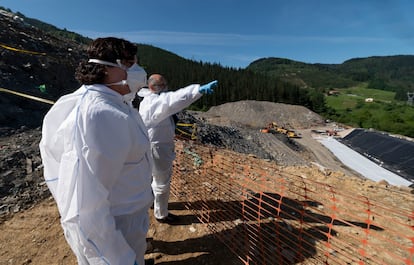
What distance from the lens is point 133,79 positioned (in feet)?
5.93

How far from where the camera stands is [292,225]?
4238mm

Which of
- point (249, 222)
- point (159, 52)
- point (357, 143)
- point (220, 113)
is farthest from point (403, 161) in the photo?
point (159, 52)

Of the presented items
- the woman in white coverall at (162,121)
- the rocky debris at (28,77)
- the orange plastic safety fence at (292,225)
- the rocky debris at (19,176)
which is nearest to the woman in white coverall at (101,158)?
the woman in white coverall at (162,121)

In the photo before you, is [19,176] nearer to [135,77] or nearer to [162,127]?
[162,127]

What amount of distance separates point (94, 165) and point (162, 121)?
216 cm

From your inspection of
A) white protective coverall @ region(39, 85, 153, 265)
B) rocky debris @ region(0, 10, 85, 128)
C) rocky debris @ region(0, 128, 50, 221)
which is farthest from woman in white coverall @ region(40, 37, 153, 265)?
rocky debris @ region(0, 10, 85, 128)

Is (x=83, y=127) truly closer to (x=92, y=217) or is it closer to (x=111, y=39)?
(x=92, y=217)

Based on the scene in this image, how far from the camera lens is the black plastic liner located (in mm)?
12977

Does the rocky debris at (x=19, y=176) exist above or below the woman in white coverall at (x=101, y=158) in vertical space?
below

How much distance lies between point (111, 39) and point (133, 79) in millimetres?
273

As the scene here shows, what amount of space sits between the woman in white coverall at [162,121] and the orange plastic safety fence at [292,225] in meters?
0.87

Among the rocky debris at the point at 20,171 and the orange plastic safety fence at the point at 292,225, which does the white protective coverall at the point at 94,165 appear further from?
the rocky debris at the point at 20,171

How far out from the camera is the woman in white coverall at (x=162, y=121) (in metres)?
2.87

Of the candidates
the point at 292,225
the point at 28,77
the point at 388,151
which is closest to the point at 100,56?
the point at 292,225
